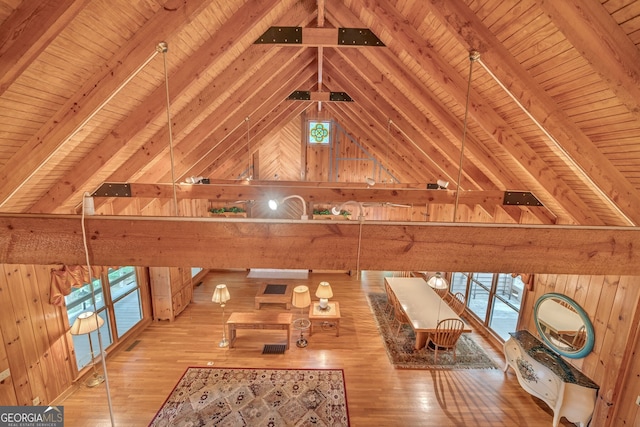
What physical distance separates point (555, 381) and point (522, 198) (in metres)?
2.43

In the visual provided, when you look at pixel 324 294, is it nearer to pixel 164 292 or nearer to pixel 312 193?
pixel 312 193

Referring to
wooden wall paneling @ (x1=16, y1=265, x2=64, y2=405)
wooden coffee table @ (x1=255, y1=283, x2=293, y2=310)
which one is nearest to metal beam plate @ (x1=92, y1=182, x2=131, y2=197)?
wooden wall paneling @ (x1=16, y1=265, x2=64, y2=405)

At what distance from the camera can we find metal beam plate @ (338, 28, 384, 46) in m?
2.99

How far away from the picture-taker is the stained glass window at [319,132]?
351 inches

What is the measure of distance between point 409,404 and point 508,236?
3.62m

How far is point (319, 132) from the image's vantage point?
8.96 meters

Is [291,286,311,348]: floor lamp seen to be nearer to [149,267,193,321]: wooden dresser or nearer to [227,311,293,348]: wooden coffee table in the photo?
[227,311,293,348]: wooden coffee table

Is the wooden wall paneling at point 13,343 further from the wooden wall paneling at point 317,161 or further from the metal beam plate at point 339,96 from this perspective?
the wooden wall paneling at point 317,161

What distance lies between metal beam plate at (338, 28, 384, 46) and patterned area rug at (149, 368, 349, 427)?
4.81 metres

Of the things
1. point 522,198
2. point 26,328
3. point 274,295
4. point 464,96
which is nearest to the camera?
→ point 464,96

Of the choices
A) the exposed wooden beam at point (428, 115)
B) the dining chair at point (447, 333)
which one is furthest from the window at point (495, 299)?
the exposed wooden beam at point (428, 115)

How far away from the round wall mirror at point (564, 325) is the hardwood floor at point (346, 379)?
97 centimetres

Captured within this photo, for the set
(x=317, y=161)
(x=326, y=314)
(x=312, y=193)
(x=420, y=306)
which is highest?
(x=317, y=161)

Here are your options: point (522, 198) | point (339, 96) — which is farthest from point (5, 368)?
point (522, 198)
